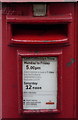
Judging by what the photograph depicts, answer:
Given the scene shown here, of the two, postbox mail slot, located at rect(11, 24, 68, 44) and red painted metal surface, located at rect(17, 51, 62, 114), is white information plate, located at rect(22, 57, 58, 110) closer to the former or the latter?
red painted metal surface, located at rect(17, 51, 62, 114)

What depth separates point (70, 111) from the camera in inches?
82.9

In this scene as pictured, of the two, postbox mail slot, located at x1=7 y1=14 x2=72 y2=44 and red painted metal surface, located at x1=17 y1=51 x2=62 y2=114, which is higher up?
postbox mail slot, located at x1=7 y1=14 x2=72 y2=44

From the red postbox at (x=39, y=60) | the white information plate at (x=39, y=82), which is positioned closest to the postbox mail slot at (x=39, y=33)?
the red postbox at (x=39, y=60)

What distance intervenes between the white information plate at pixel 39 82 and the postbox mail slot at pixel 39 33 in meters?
0.15

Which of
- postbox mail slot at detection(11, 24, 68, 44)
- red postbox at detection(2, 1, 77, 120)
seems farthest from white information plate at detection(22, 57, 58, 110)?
postbox mail slot at detection(11, 24, 68, 44)

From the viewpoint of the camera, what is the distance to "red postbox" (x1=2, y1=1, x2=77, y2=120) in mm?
1934

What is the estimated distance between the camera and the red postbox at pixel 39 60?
1934 millimetres

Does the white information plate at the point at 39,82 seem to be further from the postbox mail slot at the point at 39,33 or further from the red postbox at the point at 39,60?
the postbox mail slot at the point at 39,33

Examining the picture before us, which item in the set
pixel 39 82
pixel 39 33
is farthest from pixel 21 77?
pixel 39 33

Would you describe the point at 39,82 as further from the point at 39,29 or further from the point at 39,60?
the point at 39,29

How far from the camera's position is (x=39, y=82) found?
6.63ft

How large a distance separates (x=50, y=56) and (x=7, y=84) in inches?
15.5

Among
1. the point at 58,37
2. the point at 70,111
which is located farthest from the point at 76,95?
the point at 58,37

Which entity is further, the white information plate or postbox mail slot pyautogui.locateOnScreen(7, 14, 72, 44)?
the white information plate
